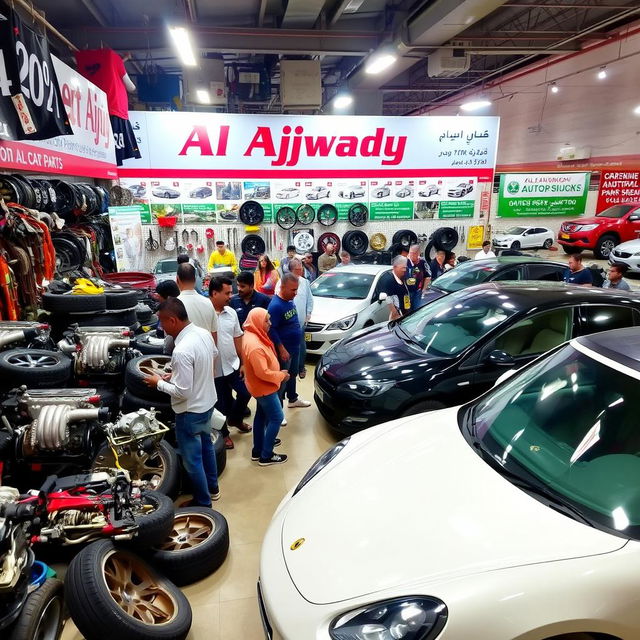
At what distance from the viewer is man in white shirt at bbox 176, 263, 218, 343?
13.0 ft

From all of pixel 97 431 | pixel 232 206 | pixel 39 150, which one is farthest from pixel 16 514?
pixel 232 206

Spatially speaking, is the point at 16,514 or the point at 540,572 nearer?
the point at 540,572

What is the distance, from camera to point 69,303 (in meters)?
4.43

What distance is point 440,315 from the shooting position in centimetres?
448

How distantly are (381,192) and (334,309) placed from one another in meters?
Answer: 5.77

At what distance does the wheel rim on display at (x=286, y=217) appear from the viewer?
10.8 m

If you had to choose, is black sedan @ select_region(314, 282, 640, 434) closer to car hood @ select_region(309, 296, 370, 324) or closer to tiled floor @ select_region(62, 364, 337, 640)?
tiled floor @ select_region(62, 364, 337, 640)

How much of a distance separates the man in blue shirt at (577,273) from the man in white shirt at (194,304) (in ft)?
17.9

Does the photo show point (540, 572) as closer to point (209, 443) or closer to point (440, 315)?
point (209, 443)

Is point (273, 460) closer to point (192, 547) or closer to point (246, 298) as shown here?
point (192, 547)

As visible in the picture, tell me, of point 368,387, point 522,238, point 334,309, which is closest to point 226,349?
point 368,387

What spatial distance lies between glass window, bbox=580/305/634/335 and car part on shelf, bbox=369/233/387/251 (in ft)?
25.4

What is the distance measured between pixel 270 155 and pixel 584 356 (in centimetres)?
954

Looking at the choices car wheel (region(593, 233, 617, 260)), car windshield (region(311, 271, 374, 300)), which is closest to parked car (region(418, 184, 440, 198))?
car windshield (region(311, 271, 374, 300))
